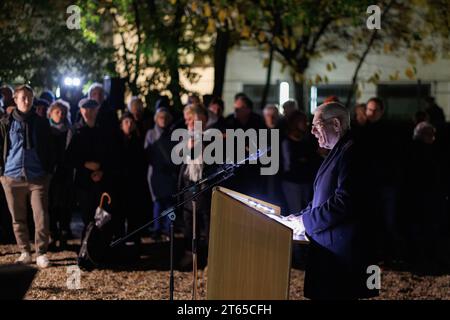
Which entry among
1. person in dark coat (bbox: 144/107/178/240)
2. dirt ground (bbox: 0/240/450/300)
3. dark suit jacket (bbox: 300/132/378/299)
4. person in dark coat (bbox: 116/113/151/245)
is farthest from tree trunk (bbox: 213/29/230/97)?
dark suit jacket (bbox: 300/132/378/299)

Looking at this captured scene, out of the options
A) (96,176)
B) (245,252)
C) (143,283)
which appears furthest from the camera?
(96,176)

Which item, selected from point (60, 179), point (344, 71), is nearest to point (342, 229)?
point (60, 179)

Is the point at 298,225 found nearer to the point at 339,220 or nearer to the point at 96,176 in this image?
the point at 339,220

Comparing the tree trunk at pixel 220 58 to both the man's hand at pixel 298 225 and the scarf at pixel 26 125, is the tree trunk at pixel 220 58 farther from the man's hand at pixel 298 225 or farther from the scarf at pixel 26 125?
the man's hand at pixel 298 225

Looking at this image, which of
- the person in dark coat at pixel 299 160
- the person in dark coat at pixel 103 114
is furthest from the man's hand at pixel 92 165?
the person in dark coat at pixel 299 160

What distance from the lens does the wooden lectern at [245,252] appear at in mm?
4449

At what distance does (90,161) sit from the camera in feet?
31.3

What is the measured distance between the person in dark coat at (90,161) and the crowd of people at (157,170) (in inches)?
0.5

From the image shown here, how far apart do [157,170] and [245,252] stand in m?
6.35

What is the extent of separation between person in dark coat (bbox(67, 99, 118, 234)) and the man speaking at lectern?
4.93 metres

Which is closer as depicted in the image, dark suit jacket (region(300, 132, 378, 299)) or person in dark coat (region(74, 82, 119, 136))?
dark suit jacket (region(300, 132, 378, 299))

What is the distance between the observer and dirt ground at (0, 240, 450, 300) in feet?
26.1

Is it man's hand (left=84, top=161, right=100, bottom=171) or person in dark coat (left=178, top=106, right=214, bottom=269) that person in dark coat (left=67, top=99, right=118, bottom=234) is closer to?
man's hand (left=84, top=161, right=100, bottom=171)
